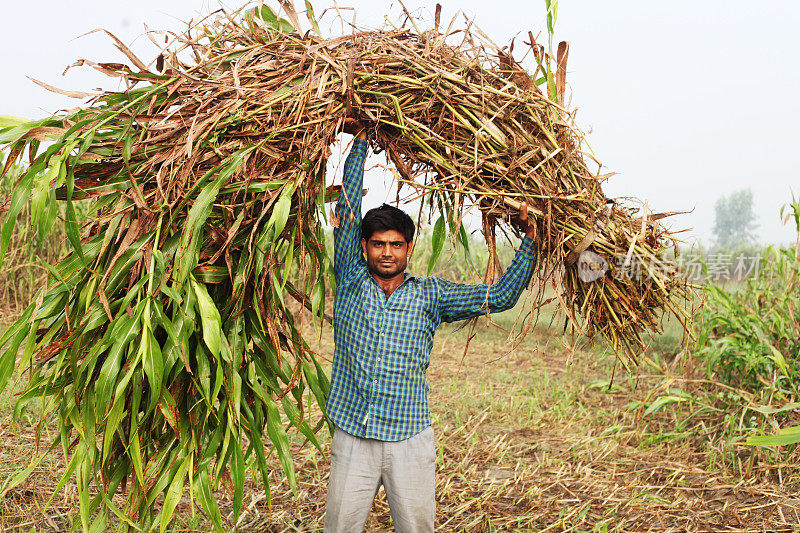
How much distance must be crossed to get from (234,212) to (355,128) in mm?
548

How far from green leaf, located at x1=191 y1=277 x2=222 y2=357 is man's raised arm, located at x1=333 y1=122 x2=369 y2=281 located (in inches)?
22.7

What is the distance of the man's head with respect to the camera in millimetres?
2412

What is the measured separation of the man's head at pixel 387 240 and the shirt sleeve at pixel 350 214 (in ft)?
0.19

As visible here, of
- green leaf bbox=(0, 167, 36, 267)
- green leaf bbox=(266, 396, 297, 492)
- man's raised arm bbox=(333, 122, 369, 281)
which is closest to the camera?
green leaf bbox=(0, 167, 36, 267)

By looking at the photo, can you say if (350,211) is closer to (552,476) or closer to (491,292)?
(491,292)

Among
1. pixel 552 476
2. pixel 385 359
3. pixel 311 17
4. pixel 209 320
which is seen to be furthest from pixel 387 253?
pixel 552 476

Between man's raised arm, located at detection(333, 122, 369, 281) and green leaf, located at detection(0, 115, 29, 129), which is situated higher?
green leaf, located at detection(0, 115, 29, 129)

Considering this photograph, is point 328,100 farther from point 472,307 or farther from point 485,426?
point 485,426

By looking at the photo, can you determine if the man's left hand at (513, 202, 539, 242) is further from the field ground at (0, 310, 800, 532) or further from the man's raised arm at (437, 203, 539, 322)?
the field ground at (0, 310, 800, 532)

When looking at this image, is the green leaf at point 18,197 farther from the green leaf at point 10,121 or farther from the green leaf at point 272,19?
the green leaf at point 272,19

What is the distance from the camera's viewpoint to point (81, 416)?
7.41 feet

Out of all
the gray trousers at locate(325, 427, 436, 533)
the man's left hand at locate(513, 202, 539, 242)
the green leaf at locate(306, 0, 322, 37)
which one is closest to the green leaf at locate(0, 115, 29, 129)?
the green leaf at locate(306, 0, 322, 37)

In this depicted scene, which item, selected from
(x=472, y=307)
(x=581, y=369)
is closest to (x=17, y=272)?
(x=581, y=369)

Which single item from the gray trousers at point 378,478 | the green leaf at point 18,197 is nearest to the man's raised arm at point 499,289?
the gray trousers at point 378,478
